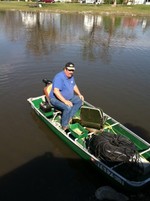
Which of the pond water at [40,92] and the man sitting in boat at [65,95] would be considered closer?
the pond water at [40,92]

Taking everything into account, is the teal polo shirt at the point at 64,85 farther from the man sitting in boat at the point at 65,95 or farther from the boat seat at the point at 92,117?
the boat seat at the point at 92,117

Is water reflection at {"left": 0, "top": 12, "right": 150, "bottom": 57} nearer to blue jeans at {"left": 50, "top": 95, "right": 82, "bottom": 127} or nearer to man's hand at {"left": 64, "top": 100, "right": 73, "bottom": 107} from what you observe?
blue jeans at {"left": 50, "top": 95, "right": 82, "bottom": 127}

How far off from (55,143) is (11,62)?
9595 mm

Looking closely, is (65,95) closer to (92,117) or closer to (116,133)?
(92,117)

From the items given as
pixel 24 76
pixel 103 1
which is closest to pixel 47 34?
pixel 24 76

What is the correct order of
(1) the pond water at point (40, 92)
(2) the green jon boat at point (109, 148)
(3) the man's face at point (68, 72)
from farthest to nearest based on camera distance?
(3) the man's face at point (68, 72), (1) the pond water at point (40, 92), (2) the green jon boat at point (109, 148)

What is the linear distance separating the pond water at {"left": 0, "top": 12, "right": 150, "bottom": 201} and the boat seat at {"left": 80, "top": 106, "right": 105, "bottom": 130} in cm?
113

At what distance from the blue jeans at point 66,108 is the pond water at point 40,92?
0.89m

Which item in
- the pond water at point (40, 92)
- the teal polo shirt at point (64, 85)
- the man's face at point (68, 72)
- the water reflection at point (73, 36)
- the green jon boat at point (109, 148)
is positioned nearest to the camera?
the green jon boat at point (109, 148)

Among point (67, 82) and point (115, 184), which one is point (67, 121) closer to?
point (67, 82)

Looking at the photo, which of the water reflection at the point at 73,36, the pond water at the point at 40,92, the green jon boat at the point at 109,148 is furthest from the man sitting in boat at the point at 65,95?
the water reflection at the point at 73,36

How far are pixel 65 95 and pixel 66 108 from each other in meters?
0.48

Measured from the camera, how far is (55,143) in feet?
29.8

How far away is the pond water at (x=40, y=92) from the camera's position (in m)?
7.39
